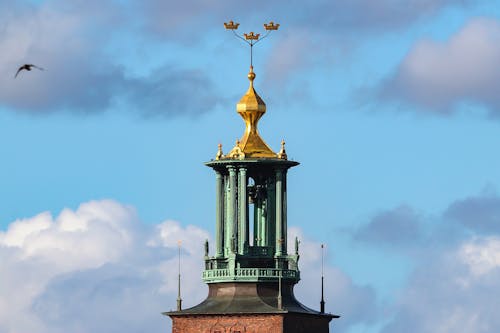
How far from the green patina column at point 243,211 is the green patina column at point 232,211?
0.26 meters

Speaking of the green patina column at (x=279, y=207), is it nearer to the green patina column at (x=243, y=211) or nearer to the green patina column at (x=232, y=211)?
the green patina column at (x=243, y=211)

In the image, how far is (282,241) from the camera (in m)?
133

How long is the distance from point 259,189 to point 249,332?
8148 millimetres

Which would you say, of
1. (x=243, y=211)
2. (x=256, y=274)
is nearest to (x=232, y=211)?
(x=243, y=211)

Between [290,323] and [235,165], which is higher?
[235,165]

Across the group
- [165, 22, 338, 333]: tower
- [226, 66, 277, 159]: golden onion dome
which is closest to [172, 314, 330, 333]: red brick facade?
[165, 22, 338, 333]: tower

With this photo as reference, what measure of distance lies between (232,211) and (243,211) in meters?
0.59

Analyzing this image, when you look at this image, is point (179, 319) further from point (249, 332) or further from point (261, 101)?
point (261, 101)

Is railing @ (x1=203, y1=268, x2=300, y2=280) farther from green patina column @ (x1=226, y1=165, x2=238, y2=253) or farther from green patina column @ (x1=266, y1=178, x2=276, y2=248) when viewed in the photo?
green patina column @ (x1=266, y1=178, x2=276, y2=248)

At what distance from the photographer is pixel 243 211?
437 feet

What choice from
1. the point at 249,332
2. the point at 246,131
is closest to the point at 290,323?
the point at 249,332

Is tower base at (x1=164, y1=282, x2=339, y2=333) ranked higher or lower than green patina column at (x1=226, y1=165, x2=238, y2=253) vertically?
lower

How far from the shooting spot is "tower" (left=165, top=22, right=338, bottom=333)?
431 ft

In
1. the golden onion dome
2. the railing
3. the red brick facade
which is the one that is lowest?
the red brick facade
